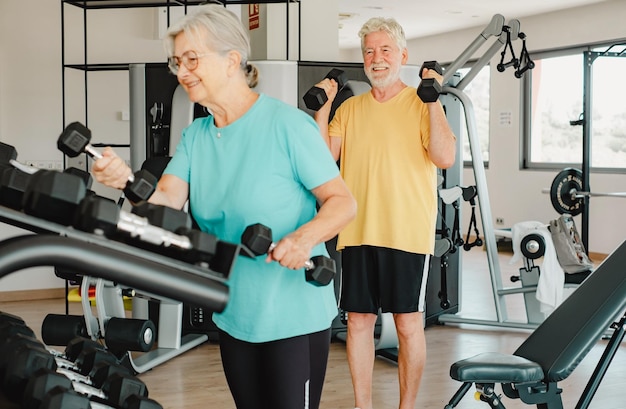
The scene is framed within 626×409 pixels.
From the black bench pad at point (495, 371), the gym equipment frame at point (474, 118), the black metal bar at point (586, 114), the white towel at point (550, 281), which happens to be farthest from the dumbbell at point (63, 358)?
the black metal bar at point (586, 114)

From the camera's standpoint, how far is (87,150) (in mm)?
1239

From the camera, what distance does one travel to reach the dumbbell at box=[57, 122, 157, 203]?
1100 millimetres

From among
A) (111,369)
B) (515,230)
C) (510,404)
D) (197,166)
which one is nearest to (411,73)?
(515,230)

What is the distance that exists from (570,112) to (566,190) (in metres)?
2.79

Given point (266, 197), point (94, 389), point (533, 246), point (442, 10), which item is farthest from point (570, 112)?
point (94, 389)

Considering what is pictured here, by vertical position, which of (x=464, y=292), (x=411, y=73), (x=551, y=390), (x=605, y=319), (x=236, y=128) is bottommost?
(x=464, y=292)

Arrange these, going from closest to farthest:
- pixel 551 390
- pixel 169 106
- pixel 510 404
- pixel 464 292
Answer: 1. pixel 551 390
2. pixel 510 404
3. pixel 169 106
4. pixel 464 292

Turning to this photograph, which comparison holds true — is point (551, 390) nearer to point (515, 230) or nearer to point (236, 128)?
point (236, 128)

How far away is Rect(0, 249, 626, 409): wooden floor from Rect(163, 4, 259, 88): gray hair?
2030mm

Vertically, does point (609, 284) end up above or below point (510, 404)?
above

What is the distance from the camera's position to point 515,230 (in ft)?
15.4

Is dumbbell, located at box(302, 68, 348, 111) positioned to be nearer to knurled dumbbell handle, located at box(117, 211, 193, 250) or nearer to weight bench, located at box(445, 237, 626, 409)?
weight bench, located at box(445, 237, 626, 409)

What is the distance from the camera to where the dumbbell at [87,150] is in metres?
1.10

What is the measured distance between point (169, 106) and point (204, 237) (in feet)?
11.3
